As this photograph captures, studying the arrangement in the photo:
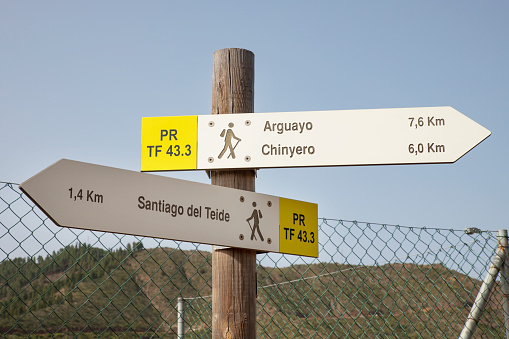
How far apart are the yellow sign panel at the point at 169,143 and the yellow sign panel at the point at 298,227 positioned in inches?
19.7

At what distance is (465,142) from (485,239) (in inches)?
74.4

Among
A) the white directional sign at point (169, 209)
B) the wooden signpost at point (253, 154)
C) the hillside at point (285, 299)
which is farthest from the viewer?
the hillside at point (285, 299)

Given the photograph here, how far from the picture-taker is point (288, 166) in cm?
237

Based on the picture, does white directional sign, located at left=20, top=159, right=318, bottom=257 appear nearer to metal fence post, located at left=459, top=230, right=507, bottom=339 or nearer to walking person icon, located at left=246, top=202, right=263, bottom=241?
walking person icon, located at left=246, top=202, right=263, bottom=241

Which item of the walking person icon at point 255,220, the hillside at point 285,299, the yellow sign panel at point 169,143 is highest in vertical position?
the yellow sign panel at point 169,143

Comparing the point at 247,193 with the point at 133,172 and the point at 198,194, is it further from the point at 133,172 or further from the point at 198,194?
the point at 133,172

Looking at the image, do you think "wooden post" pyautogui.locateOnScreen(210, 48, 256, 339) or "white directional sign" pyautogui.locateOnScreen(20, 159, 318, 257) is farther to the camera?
"wooden post" pyautogui.locateOnScreen(210, 48, 256, 339)

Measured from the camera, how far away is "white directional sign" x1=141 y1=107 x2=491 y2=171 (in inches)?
93.7

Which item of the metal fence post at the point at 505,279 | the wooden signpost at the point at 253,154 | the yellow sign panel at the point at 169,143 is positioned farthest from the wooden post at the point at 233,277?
the metal fence post at the point at 505,279

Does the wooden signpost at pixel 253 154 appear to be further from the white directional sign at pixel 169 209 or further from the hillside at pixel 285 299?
the hillside at pixel 285 299

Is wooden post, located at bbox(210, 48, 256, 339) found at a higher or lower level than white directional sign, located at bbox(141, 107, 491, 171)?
lower

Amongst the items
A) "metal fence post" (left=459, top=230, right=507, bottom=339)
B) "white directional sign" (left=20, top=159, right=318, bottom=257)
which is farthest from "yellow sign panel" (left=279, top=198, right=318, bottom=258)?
"metal fence post" (left=459, top=230, right=507, bottom=339)

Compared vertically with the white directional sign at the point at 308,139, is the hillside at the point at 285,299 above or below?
below

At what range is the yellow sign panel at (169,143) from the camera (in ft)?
7.71
